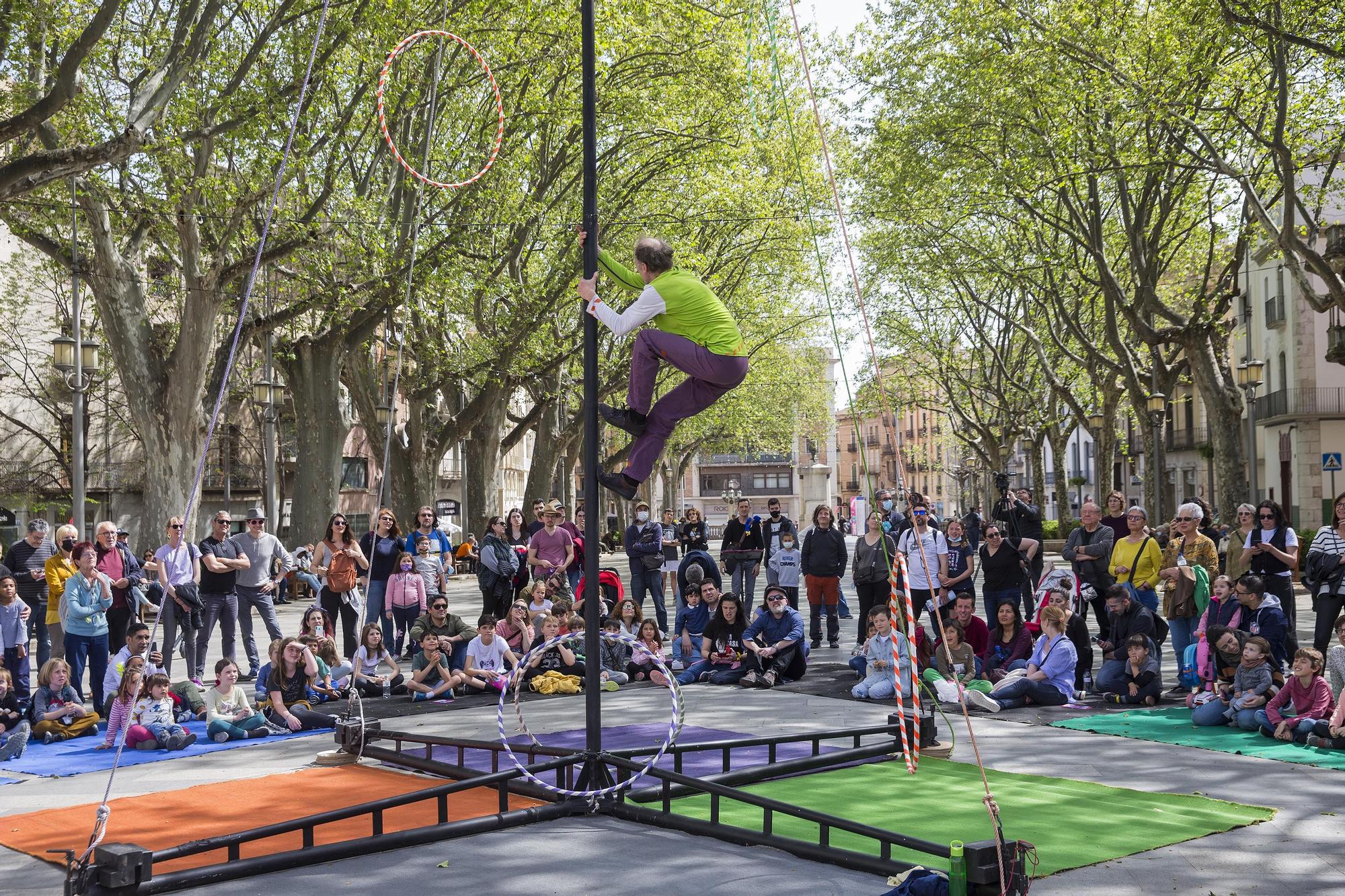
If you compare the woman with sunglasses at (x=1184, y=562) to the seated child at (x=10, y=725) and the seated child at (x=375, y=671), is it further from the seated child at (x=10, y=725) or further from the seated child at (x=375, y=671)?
the seated child at (x=10, y=725)

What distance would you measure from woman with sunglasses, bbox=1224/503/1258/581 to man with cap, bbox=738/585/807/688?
4.08m

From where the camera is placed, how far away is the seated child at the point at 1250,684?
9.39m

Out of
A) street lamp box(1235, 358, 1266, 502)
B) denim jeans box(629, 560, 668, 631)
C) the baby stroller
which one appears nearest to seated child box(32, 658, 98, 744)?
the baby stroller

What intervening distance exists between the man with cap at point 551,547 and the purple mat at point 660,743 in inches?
200

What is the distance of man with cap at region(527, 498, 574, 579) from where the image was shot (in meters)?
15.0

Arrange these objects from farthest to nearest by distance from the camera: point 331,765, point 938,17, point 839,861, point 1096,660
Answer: point 938,17 → point 1096,660 → point 331,765 → point 839,861

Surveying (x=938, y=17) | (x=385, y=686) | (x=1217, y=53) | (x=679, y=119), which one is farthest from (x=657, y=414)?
(x=679, y=119)

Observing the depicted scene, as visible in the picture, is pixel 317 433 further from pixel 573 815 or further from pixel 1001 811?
pixel 1001 811

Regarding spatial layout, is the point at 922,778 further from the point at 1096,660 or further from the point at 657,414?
the point at 1096,660

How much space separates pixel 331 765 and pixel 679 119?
1724 centimetres

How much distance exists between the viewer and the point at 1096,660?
13336mm

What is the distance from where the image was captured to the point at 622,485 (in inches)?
255

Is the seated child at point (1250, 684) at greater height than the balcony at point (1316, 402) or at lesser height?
lesser

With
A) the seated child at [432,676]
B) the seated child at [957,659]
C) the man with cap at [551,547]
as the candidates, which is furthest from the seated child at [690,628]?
the seated child at [957,659]
